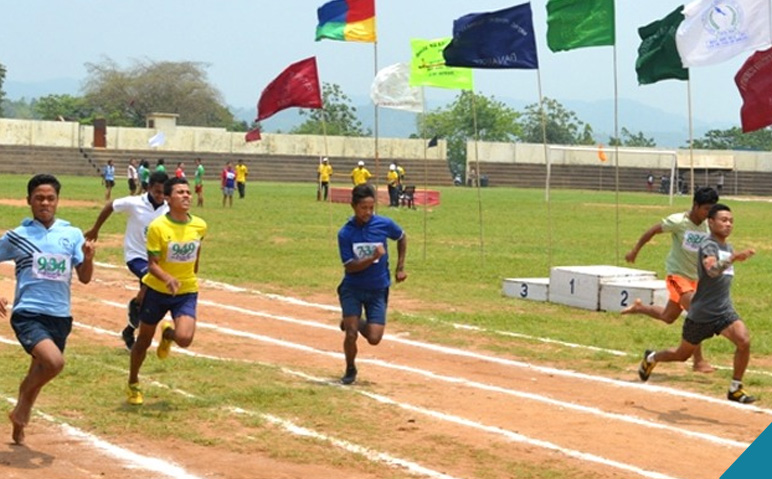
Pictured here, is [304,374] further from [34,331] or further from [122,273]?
[122,273]

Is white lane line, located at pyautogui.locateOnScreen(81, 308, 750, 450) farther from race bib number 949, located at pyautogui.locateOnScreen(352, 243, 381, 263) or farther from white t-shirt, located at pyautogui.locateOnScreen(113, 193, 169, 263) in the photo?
race bib number 949, located at pyautogui.locateOnScreen(352, 243, 381, 263)

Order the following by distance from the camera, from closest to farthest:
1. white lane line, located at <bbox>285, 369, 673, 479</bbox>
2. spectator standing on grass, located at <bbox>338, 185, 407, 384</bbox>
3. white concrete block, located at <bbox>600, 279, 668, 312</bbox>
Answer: white lane line, located at <bbox>285, 369, 673, 479</bbox> < spectator standing on grass, located at <bbox>338, 185, 407, 384</bbox> < white concrete block, located at <bbox>600, 279, 668, 312</bbox>

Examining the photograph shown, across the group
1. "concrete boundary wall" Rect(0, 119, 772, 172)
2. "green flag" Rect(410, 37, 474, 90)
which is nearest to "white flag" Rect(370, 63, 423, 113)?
"green flag" Rect(410, 37, 474, 90)

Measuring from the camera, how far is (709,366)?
517 inches

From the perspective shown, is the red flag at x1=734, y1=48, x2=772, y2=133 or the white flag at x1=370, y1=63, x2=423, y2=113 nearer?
the red flag at x1=734, y1=48, x2=772, y2=133

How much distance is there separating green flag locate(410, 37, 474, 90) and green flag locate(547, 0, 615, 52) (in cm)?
411

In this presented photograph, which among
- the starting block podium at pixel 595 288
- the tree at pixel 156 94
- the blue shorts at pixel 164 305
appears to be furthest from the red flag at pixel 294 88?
the tree at pixel 156 94

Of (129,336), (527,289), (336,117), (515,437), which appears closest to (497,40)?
(527,289)

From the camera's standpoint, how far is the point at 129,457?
8969 mm

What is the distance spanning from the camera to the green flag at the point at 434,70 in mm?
26266

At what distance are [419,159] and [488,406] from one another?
→ 76.1m

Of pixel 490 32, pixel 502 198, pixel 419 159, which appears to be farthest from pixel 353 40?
pixel 419 159

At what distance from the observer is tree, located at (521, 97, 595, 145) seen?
142500 millimetres

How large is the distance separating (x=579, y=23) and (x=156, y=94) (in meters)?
111
